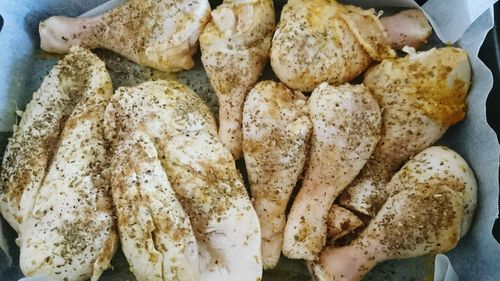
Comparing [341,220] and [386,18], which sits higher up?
[386,18]

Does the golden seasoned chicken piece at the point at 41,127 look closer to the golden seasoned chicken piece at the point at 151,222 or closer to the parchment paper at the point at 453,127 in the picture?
the parchment paper at the point at 453,127

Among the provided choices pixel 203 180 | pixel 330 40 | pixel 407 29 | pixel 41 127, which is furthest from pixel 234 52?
pixel 41 127

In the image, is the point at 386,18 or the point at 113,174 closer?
the point at 113,174

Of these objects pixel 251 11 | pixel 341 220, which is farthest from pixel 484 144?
pixel 251 11

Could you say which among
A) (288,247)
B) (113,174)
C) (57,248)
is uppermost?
(113,174)

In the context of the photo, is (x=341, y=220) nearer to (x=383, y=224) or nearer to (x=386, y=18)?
(x=383, y=224)

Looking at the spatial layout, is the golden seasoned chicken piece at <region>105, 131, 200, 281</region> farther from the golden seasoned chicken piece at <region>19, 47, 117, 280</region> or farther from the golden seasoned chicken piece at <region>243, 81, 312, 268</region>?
the golden seasoned chicken piece at <region>243, 81, 312, 268</region>
